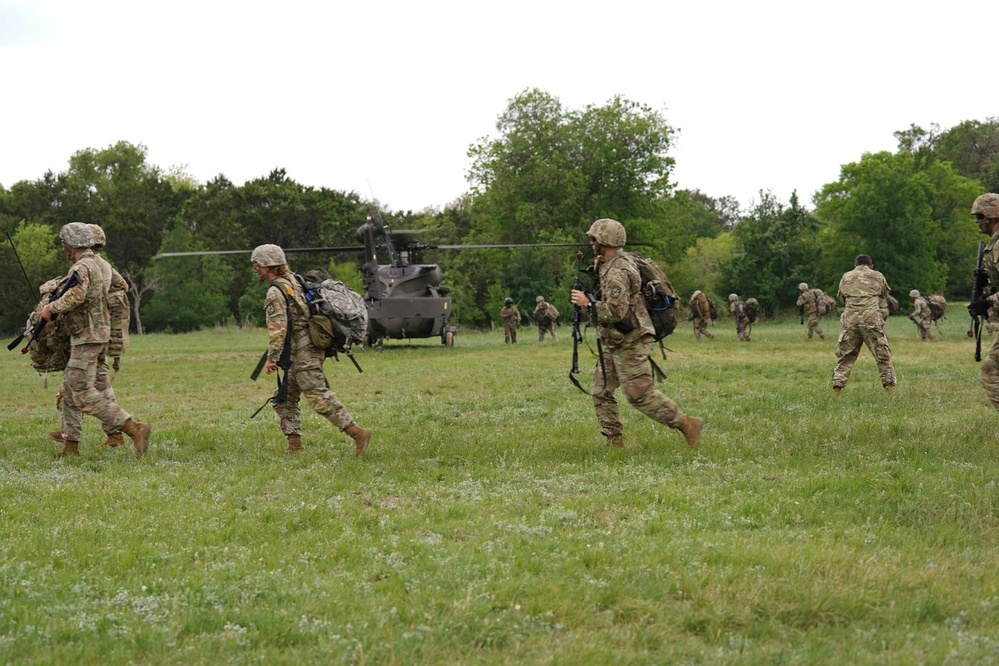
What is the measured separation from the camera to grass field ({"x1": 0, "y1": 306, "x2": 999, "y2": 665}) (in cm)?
491

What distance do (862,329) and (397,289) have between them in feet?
60.4

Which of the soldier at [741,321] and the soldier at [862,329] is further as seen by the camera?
the soldier at [741,321]

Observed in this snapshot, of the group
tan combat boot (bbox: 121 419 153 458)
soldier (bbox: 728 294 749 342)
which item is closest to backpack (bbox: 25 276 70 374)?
tan combat boot (bbox: 121 419 153 458)

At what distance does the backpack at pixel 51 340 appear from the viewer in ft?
35.1

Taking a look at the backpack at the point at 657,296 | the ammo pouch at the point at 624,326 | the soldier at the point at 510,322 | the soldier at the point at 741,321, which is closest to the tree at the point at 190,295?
the soldier at the point at 510,322

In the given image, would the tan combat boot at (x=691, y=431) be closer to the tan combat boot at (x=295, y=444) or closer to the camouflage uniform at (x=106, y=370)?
the tan combat boot at (x=295, y=444)

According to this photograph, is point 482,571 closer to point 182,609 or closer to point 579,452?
point 182,609

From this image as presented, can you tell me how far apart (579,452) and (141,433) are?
14.2ft

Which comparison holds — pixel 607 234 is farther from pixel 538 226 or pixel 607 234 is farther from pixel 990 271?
pixel 538 226

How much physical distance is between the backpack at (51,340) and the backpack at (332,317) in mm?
2396

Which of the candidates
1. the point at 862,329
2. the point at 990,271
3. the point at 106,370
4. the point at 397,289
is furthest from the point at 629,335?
the point at 397,289

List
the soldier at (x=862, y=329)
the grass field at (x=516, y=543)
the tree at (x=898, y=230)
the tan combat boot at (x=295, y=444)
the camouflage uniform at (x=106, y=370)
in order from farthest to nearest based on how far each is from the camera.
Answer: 1. the tree at (x=898, y=230)
2. the soldier at (x=862, y=329)
3. the tan combat boot at (x=295, y=444)
4. the camouflage uniform at (x=106, y=370)
5. the grass field at (x=516, y=543)

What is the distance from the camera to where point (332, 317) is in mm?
10539

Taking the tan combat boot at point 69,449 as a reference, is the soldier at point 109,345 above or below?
above
